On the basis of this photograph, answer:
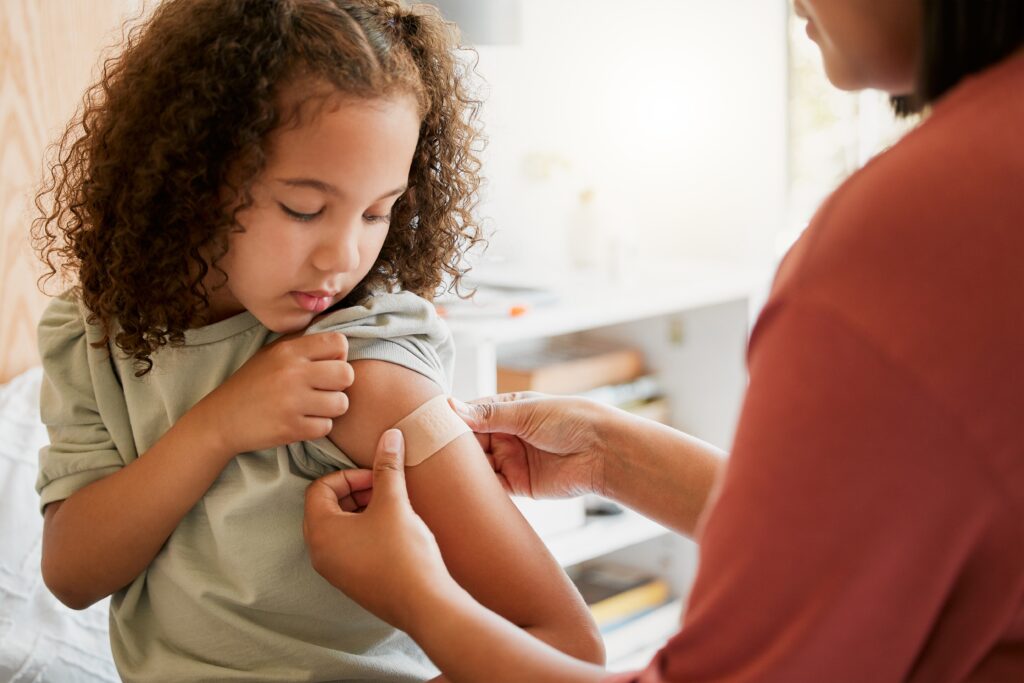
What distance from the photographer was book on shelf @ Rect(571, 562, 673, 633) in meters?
2.35

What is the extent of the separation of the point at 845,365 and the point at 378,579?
42cm

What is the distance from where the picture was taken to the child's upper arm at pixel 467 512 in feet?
2.94

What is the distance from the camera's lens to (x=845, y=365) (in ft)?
1.79

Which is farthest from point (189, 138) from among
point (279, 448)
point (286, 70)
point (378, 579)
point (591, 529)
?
point (591, 529)

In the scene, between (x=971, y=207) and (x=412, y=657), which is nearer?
(x=971, y=207)

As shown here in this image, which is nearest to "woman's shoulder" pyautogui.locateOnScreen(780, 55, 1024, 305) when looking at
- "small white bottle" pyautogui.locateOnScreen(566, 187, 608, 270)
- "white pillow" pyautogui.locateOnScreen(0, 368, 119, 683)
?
"white pillow" pyautogui.locateOnScreen(0, 368, 119, 683)

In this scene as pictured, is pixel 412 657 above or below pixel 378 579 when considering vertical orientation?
below

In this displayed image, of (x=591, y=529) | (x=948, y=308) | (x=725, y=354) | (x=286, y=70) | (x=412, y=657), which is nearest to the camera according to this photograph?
(x=948, y=308)

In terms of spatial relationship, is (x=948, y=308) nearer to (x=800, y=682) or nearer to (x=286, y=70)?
(x=800, y=682)

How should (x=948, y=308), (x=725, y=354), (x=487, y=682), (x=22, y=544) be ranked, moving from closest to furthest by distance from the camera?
(x=948, y=308), (x=487, y=682), (x=22, y=544), (x=725, y=354)

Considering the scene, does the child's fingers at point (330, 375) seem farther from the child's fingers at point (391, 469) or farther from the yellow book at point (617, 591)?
the yellow book at point (617, 591)

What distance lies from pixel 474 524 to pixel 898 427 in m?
0.45

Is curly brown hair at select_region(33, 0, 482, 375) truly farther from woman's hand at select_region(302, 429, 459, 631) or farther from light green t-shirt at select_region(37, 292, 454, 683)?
woman's hand at select_region(302, 429, 459, 631)

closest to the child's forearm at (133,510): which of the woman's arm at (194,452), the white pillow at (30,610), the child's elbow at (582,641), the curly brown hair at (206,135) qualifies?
the woman's arm at (194,452)
